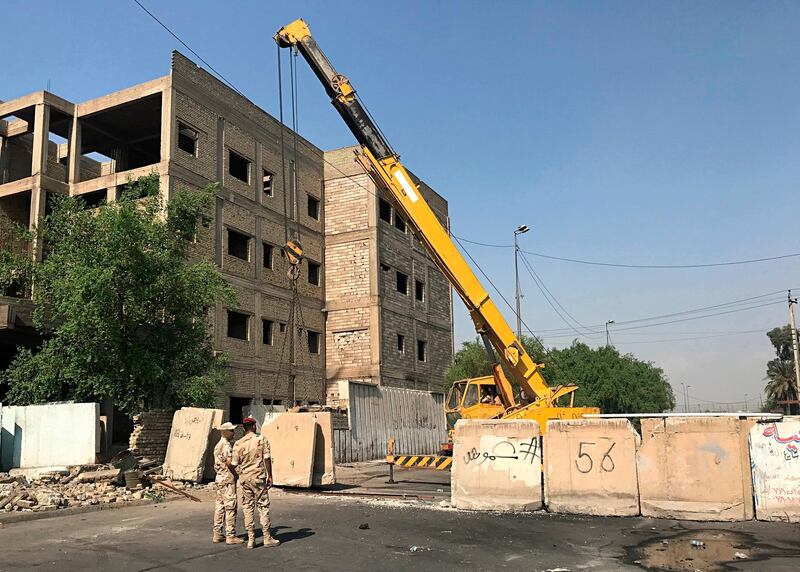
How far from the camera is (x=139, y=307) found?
18344 millimetres

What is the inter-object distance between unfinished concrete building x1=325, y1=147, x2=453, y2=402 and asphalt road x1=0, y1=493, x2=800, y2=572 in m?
22.6

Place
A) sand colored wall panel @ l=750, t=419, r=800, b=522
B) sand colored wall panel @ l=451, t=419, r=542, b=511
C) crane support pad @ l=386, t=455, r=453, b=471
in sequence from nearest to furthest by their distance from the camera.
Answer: sand colored wall panel @ l=750, t=419, r=800, b=522
sand colored wall panel @ l=451, t=419, r=542, b=511
crane support pad @ l=386, t=455, r=453, b=471

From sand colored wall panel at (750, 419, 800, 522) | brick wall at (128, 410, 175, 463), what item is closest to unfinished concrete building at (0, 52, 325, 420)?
brick wall at (128, 410, 175, 463)

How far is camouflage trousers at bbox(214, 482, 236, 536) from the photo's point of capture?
28.8 feet

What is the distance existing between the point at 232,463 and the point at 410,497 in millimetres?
6073

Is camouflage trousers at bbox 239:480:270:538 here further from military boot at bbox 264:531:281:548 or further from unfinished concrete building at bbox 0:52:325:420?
unfinished concrete building at bbox 0:52:325:420

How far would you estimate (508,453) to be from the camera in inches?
472

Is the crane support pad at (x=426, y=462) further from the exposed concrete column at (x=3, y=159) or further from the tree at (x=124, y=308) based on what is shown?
the exposed concrete column at (x=3, y=159)

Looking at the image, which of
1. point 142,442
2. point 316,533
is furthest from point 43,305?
point 316,533

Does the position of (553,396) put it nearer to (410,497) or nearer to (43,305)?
(410,497)

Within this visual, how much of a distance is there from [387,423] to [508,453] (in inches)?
605

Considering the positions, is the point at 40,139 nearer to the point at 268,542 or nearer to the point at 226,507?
the point at 226,507

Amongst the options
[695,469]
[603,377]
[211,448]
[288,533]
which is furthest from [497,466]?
[603,377]

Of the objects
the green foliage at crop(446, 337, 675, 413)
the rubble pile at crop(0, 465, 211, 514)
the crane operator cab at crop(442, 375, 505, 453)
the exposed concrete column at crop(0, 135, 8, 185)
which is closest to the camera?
the rubble pile at crop(0, 465, 211, 514)
